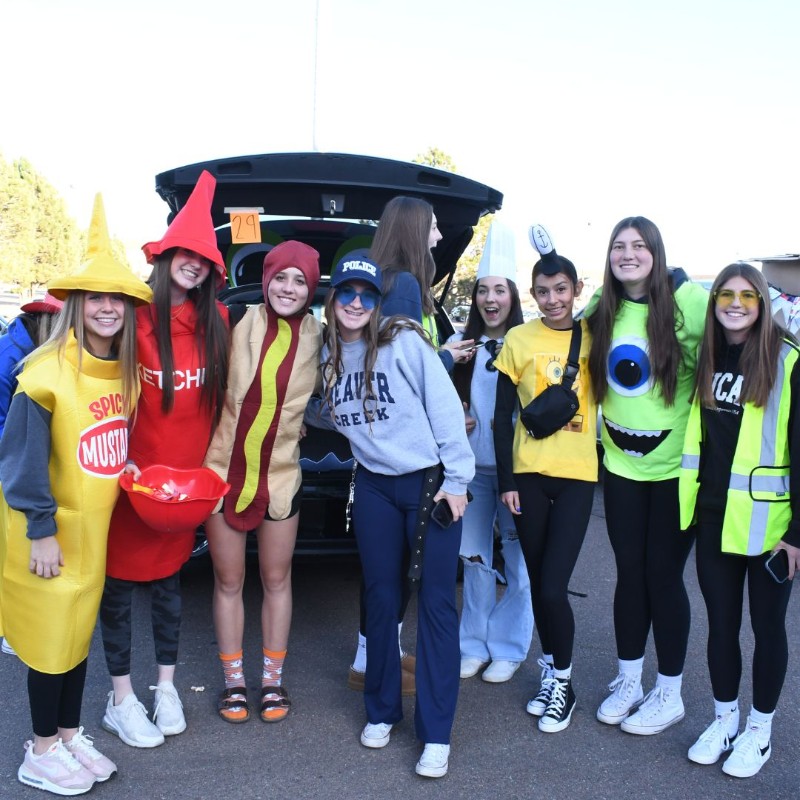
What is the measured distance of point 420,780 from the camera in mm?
2848

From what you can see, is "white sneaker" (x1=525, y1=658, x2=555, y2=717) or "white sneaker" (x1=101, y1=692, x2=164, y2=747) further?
"white sneaker" (x1=525, y1=658, x2=555, y2=717)

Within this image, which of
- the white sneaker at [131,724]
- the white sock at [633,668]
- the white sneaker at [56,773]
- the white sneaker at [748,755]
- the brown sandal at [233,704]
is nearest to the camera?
the white sneaker at [56,773]

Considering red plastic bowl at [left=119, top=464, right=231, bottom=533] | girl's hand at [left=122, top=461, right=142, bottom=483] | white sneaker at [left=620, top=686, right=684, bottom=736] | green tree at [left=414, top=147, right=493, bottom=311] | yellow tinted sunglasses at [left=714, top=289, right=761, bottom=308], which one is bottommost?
white sneaker at [left=620, top=686, right=684, bottom=736]

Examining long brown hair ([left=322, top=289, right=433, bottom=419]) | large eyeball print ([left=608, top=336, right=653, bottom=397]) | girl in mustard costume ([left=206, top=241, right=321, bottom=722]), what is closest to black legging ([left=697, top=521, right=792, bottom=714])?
large eyeball print ([left=608, top=336, right=653, bottom=397])

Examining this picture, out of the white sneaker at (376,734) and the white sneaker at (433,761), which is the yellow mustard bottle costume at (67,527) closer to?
the white sneaker at (376,734)

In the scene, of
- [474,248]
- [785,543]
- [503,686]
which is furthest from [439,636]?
[474,248]

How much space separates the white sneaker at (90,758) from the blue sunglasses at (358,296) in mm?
1844

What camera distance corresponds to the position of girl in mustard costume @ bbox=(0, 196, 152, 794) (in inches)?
101

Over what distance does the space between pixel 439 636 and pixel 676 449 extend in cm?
118

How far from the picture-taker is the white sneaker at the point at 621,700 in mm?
3283

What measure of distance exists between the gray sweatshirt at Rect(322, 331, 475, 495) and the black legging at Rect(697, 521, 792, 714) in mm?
973

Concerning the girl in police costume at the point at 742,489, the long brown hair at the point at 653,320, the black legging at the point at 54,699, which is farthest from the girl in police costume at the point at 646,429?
the black legging at the point at 54,699

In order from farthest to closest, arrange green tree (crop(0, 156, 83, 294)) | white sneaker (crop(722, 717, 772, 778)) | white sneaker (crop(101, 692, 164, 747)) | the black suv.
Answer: green tree (crop(0, 156, 83, 294)), the black suv, white sneaker (crop(101, 692, 164, 747)), white sneaker (crop(722, 717, 772, 778))

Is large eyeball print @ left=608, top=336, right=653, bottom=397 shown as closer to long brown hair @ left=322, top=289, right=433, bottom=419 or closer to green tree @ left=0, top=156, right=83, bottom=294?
long brown hair @ left=322, top=289, right=433, bottom=419
